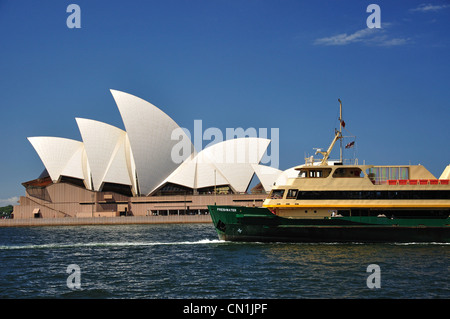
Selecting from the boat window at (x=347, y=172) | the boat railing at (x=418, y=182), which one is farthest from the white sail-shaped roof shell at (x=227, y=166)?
the boat railing at (x=418, y=182)

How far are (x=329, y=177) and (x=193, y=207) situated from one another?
56214 mm

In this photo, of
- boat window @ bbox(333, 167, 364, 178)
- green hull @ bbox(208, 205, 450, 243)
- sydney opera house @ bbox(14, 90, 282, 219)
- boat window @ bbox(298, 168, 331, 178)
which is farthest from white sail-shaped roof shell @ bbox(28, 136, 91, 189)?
boat window @ bbox(333, 167, 364, 178)

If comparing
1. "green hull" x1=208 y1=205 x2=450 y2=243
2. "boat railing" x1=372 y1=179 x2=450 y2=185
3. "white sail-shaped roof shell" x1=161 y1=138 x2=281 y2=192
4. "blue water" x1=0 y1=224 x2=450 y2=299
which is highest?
"white sail-shaped roof shell" x1=161 y1=138 x2=281 y2=192

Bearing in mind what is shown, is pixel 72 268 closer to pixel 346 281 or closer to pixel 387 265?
pixel 346 281

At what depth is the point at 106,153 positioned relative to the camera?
269ft

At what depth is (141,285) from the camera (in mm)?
16984

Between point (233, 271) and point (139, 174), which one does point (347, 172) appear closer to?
point (233, 271)

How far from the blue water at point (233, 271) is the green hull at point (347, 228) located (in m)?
0.53

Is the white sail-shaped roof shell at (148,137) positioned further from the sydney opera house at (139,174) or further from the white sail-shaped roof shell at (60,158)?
the white sail-shaped roof shell at (60,158)

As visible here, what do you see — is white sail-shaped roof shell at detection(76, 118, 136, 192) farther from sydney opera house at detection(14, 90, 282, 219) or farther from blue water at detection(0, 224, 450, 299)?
blue water at detection(0, 224, 450, 299)

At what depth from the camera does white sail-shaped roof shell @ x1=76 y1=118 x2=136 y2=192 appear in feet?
263

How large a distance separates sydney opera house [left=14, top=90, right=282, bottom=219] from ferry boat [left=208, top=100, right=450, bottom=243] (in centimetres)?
5101
